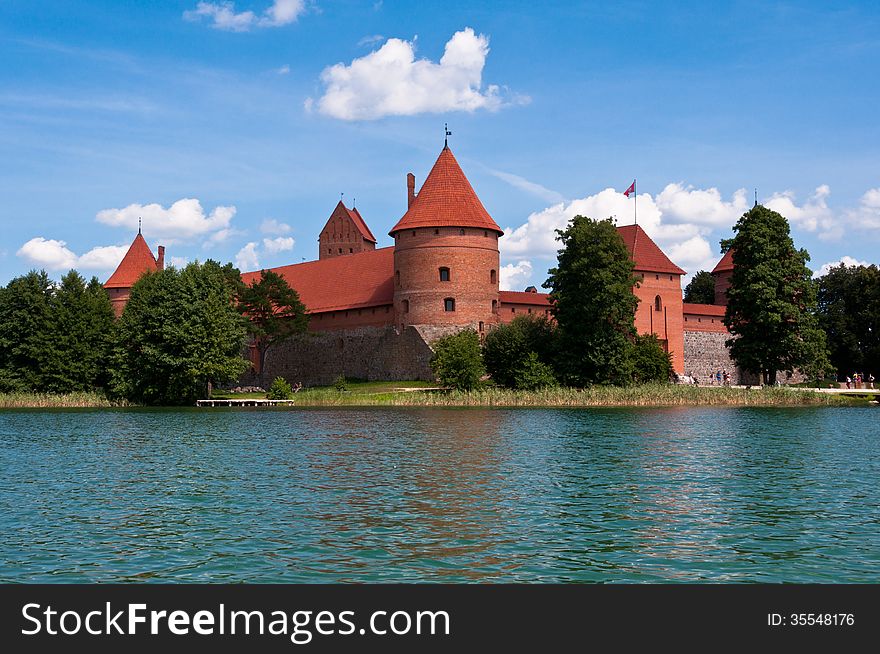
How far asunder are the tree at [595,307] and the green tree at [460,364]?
3885mm

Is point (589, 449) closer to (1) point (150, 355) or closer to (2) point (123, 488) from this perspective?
(2) point (123, 488)

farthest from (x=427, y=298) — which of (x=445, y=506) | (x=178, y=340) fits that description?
(x=445, y=506)

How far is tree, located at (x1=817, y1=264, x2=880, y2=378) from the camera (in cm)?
5938

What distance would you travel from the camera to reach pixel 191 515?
12.5 metres

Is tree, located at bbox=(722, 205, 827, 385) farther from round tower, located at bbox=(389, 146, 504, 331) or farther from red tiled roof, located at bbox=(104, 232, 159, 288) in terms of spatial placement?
red tiled roof, located at bbox=(104, 232, 159, 288)

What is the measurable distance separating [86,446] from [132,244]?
51.8 m

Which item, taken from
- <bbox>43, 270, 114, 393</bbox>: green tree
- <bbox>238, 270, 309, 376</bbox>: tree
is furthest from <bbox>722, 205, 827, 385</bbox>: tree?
<bbox>43, 270, 114, 393</bbox>: green tree

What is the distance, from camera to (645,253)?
5878 cm

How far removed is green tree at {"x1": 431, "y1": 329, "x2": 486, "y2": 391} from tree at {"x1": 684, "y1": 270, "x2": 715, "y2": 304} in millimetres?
43266

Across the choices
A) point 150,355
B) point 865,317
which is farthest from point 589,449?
point 865,317

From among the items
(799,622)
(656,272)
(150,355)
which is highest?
(656,272)

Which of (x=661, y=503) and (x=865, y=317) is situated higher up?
(x=865, y=317)

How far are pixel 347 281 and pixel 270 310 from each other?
339 inches

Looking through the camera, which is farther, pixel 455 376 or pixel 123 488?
pixel 455 376
